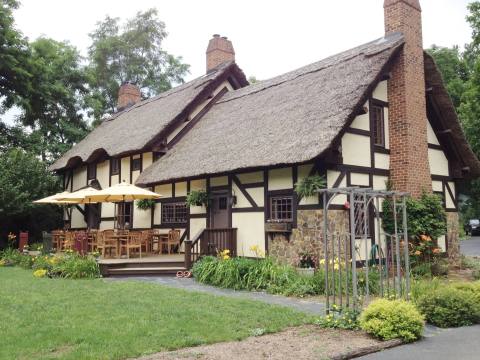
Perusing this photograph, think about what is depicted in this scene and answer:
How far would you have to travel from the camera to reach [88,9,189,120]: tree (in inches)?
1401

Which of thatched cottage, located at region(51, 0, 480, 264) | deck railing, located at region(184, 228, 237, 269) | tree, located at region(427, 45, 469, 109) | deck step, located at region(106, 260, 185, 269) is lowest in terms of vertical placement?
deck step, located at region(106, 260, 185, 269)

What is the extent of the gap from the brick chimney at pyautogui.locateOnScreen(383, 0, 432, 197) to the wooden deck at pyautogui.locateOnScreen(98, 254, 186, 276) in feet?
21.5

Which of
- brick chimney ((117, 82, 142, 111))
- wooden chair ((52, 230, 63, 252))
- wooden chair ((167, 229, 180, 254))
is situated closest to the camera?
wooden chair ((167, 229, 180, 254))

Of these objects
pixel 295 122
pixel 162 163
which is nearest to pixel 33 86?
pixel 162 163

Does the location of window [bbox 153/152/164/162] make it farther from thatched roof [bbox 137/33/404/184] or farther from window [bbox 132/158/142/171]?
window [bbox 132/158/142/171]

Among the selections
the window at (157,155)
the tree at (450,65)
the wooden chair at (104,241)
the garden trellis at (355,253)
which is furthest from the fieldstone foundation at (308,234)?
the tree at (450,65)

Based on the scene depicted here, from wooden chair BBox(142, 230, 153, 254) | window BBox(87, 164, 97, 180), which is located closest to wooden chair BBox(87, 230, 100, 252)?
wooden chair BBox(142, 230, 153, 254)

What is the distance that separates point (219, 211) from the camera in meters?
14.1

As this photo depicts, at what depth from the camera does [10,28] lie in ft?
73.7

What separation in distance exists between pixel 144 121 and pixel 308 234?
1105 cm

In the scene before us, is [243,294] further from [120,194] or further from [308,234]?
[120,194]

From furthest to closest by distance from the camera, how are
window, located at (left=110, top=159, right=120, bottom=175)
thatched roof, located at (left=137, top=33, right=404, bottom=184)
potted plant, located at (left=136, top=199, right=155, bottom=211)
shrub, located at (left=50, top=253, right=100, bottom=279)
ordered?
window, located at (left=110, top=159, right=120, bottom=175)
potted plant, located at (left=136, top=199, right=155, bottom=211)
shrub, located at (left=50, top=253, right=100, bottom=279)
thatched roof, located at (left=137, top=33, right=404, bottom=184)

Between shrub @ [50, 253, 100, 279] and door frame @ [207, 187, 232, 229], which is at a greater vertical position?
door frame @ [207, 187, 232, 229]

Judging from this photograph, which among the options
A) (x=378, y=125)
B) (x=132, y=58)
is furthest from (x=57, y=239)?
(x=132, y=58)
